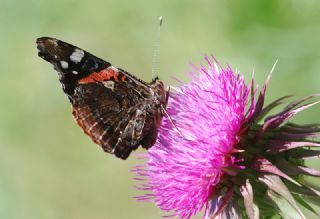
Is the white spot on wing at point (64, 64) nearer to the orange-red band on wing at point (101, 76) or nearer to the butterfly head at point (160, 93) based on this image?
the orange-red band on wing at point (101, 76)

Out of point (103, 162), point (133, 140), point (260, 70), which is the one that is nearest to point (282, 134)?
point (133, 140)

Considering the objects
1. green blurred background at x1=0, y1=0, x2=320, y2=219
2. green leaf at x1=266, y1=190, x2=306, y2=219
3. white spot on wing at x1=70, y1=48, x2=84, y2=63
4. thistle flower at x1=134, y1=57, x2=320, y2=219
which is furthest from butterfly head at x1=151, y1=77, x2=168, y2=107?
green blurred background at x1=0, y1=0, x2=320, y2=219

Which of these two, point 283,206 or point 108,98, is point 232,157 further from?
point 108,98

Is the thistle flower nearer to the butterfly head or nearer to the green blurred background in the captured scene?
the butterfly head

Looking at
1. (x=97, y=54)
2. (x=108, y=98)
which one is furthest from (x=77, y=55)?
(x=97, y=54)

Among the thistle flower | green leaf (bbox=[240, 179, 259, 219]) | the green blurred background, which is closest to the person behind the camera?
green leaf (bbox=[240, 179, 259, 219])

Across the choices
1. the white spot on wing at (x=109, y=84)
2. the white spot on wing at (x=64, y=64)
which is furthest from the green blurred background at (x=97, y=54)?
the white spot on wing at (x=64, y=64)
